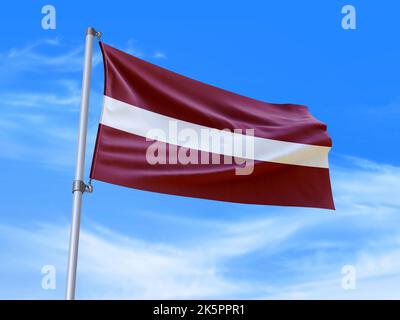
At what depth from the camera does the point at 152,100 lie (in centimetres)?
702

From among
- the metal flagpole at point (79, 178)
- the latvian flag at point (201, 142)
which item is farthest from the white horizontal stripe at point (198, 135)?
the metal flagpole at point (79, 178)

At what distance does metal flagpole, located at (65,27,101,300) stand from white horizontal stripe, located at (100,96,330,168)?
0.28 meters

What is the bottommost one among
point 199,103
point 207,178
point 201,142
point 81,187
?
point 81,187

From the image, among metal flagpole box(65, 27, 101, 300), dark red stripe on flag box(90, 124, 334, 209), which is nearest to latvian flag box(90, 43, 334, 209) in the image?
dark red stripe on flag box(90, 124, 334, 209)

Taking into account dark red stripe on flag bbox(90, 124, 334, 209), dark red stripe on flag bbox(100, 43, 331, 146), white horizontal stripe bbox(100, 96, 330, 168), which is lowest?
dark red stripe on flag bbox(90, 124, 334, 209)

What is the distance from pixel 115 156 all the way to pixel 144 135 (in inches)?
19.2

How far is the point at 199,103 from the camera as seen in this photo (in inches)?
293

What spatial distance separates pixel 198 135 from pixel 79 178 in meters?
1.74

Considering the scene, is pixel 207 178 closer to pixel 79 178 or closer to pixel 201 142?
pixel 201 142

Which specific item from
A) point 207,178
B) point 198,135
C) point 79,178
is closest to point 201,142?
point 198,135

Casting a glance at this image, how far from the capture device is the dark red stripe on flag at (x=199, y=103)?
267 inches

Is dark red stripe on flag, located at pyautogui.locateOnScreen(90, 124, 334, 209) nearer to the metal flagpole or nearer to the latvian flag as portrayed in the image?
the latvian flag

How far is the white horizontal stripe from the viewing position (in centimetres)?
656
